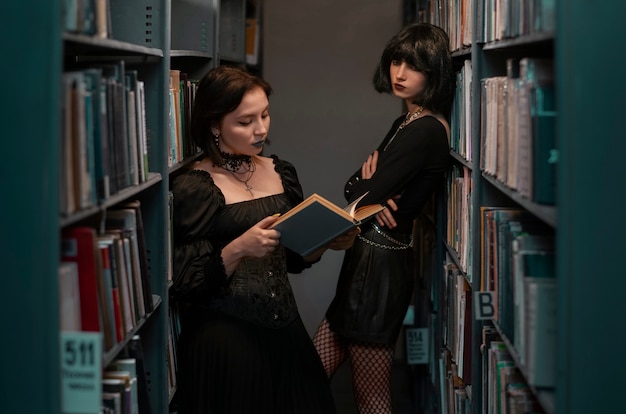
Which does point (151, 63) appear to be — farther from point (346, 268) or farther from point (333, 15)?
point (333, 15)

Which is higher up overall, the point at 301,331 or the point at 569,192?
the point at 569,192

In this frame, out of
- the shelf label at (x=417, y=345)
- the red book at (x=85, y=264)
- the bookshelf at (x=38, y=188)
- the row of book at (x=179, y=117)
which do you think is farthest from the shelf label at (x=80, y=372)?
the shelf label at (x=417, y=345)

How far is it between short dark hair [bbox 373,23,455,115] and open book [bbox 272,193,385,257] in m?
0.76

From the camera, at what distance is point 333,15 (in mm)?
5332

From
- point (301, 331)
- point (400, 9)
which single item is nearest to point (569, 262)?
point (301, 331)

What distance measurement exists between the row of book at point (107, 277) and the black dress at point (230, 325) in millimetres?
297

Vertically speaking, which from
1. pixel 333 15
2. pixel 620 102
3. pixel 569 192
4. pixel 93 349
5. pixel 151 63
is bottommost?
pixel 93 349

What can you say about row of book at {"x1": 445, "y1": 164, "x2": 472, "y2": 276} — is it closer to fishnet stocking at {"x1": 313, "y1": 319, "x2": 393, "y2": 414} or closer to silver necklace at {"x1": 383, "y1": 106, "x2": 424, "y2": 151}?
silver necklace at {"x1": 383, "y1": 106, "x2": 424, "y2": 151}

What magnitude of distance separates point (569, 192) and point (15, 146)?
3.46ft

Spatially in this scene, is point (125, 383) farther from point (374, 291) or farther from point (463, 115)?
point (463, 115)

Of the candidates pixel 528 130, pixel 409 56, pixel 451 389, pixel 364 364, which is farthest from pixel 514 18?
pixel 451 389

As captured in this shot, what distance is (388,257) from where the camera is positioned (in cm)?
344

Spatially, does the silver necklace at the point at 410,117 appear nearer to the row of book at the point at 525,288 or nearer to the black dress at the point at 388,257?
the black dress at the point at 388,257

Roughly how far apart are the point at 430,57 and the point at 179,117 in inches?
38.0
